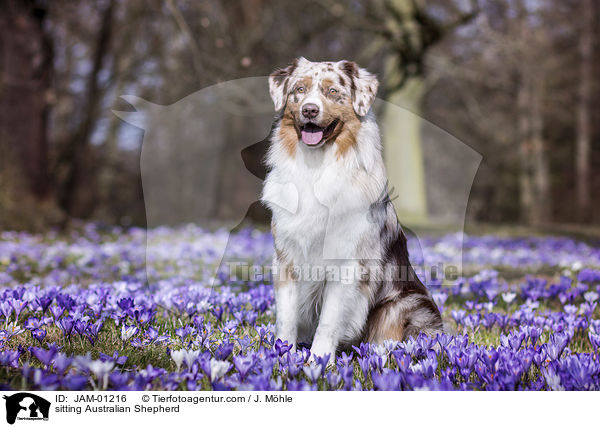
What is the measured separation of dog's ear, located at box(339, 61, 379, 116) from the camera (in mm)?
3715

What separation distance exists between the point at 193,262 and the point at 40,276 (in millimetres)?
2102

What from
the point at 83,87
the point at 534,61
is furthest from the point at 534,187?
the point at 83,87

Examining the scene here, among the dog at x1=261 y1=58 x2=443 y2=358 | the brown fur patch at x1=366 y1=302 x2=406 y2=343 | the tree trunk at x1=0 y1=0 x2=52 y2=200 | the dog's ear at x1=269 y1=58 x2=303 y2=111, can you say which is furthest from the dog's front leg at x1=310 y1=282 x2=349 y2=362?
the tree trunk at x1=0 y1=0 x2=52 y2=200

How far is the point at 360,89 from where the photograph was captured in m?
3.73

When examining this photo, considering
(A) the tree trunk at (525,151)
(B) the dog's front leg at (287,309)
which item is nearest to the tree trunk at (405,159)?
(B) the dog's front leg at (287,309)

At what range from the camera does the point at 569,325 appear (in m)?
4.30

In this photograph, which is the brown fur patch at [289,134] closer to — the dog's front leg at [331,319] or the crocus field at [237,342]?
the dog's front leg at [331,319]

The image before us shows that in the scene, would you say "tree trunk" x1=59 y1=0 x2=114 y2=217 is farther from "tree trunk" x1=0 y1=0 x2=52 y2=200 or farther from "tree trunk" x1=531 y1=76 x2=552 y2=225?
"tree trunk" x1=531 y1=76 x2=552 y2=225

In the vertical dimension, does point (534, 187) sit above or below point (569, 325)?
above

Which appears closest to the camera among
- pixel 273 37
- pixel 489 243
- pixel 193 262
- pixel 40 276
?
pixel 40 276

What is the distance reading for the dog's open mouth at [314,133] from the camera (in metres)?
3.61

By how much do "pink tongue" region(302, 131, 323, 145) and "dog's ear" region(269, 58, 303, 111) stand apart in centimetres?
37

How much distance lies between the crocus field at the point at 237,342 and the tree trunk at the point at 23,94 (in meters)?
4.52
